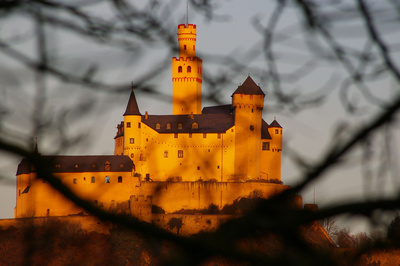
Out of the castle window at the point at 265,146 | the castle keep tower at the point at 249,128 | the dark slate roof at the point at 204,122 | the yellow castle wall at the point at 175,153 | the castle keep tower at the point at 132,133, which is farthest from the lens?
the castle window at the point at 265,146

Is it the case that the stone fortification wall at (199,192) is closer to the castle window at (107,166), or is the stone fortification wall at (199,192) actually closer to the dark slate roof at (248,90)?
the castle window at (107,166)

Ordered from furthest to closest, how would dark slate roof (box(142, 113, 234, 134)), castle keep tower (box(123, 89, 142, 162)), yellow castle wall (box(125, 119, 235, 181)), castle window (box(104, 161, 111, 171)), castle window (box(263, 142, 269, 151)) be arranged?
1. castle window (box(263, 142, 269, 151))
2. castle keep tower (box(123, 89, 142, 162))
3. dark slate roof (box(142, 113, 234, 134))
4. castle window (box(104, 161, 111, 171))
5. yellow castle wall (box(125, 119, 235, 181))

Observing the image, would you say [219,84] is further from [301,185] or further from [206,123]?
[206,123]

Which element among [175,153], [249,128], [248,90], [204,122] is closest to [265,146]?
[249,128]

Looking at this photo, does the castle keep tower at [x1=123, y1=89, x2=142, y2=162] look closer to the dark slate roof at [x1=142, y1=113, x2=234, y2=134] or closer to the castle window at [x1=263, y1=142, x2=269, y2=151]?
the dark slate roof at [x1=142, y1=113, x2=234, y2=134]

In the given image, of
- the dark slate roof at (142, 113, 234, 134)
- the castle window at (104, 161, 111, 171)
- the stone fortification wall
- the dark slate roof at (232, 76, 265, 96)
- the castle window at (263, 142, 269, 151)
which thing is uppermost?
the dark slate roof at (232, 76, 265, 96)

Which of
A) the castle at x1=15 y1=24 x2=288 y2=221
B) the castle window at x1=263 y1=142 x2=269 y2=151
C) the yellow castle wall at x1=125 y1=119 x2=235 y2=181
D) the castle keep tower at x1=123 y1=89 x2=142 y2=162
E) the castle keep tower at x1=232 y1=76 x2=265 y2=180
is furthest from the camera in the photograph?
the castle window at x1=263 y1=142 x2=269 y2=151

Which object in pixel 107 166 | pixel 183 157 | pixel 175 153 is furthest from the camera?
pixel 175 153

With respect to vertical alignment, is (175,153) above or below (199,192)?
above

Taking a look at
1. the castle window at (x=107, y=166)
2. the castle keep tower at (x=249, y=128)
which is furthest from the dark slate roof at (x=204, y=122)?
the castle window at (x=107, y=166)

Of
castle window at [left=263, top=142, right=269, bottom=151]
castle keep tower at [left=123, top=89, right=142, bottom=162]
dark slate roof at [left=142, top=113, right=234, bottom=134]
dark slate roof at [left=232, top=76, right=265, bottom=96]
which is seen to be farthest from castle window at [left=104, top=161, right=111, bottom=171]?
castle window at [left=263, top=142, right=269, bottom=151]

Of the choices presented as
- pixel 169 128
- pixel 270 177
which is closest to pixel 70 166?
pixel 169 128

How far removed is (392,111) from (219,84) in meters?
2.91

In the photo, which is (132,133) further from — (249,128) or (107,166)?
(249,128)
